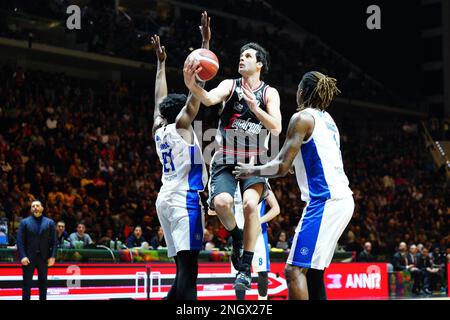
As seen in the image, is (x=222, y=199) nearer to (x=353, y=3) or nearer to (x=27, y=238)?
(x=27, y=238)

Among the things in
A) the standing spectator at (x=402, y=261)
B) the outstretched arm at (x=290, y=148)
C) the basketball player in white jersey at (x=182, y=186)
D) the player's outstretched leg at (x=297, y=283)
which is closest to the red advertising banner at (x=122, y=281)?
the standing spectator at (x=402, y=261)

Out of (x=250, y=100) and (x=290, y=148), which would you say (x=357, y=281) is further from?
(x=290, y=148)

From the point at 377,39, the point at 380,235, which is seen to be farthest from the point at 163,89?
the point at 377,39

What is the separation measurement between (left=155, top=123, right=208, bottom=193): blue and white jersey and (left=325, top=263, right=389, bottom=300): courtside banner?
10135 millimetres

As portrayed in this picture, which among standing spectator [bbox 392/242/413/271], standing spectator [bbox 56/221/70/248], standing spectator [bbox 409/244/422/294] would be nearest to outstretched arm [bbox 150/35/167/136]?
standing spectator [bbox 56/221/70/248]

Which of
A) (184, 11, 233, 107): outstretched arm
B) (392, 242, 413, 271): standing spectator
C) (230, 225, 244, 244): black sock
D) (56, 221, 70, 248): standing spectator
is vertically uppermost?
(184, 11, 233, 107): outstretched arm

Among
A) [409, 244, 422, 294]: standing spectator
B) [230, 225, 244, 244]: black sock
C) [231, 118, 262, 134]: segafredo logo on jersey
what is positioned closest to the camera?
[230, 225, 244, 244]: black sock

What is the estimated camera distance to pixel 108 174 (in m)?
18.0

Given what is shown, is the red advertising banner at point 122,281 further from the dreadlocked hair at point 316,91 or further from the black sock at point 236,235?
the dreadlocked hair at point 316,91

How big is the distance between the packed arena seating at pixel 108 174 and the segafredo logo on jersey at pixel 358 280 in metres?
2.14

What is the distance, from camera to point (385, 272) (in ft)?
57.4

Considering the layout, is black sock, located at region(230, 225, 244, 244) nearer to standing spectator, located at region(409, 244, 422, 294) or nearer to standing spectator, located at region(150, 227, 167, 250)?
standing spectator, located at region(150, 227, 167, 250)

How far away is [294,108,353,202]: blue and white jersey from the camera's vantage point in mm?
5547

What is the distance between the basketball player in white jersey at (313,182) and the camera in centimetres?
538
